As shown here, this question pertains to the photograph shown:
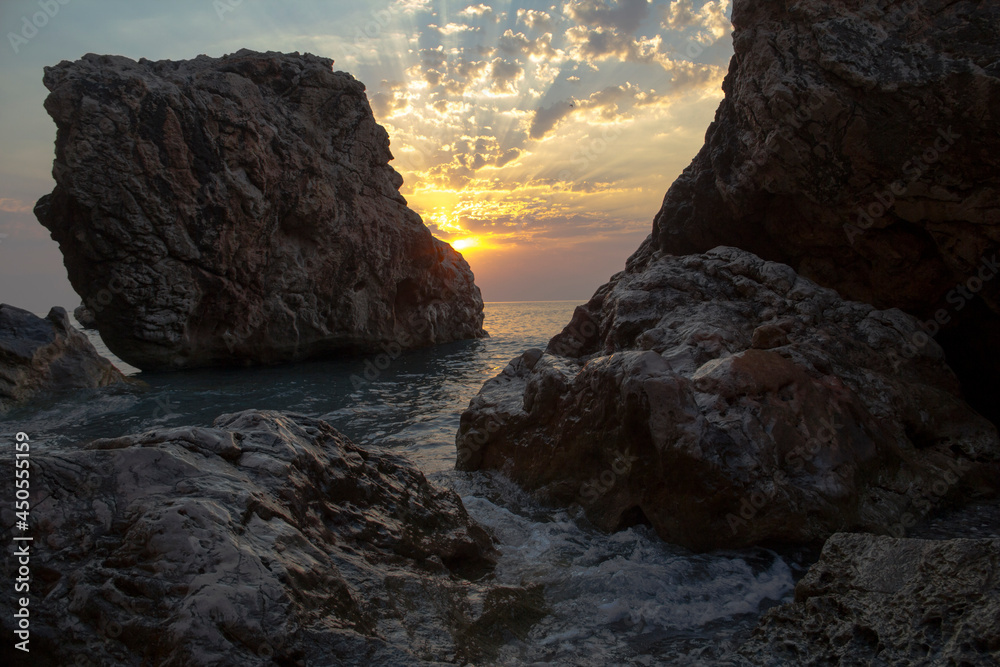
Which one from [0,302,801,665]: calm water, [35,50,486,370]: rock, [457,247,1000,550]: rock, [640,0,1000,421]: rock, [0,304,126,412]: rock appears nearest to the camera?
[0,302,801,665]: calm water

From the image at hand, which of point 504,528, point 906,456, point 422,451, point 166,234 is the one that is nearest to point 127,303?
point 166,234

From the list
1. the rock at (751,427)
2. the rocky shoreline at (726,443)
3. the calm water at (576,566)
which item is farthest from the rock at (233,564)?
the rock at (751,427)

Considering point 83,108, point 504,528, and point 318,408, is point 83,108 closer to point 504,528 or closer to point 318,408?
point 318,408

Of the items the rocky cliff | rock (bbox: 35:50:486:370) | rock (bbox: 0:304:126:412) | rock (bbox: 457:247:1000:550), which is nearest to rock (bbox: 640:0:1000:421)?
the rocky cliff

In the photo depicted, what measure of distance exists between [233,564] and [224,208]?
1832 cm

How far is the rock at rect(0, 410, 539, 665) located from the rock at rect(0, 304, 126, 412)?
1164 centimetres

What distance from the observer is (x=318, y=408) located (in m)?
12.2

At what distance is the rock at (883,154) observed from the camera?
5.99 m

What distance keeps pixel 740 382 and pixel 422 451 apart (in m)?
5.30

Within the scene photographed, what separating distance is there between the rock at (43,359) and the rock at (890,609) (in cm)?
1447

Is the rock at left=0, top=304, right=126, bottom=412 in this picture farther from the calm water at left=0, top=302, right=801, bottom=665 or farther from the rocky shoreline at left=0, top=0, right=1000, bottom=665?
the calm water at left=0, top=302, right=801, bottom=665

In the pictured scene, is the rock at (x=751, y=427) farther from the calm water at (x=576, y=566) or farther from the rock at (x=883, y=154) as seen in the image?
the rock at (x=883, y=154)

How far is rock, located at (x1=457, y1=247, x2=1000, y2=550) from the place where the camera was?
464 centimetres

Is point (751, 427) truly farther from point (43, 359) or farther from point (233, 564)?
point (43, 359)
